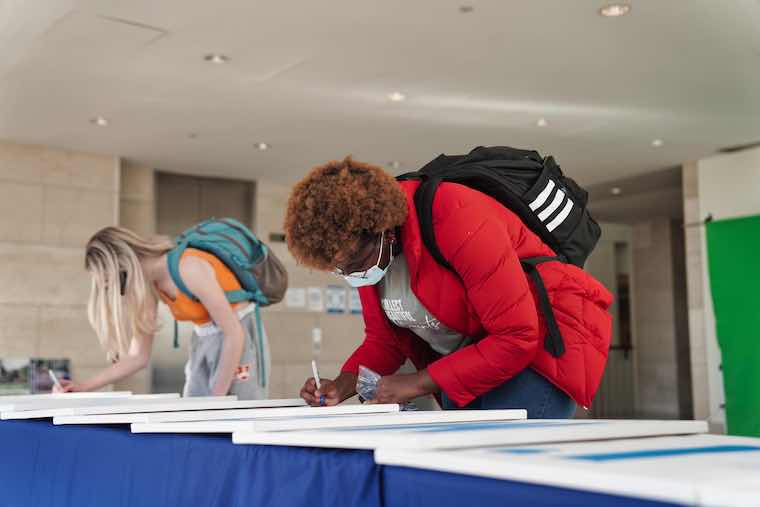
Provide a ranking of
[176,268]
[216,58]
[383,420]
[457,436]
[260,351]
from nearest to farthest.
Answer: [457,436] < [383,420] < [176,268] < [260,351] < [216,58]

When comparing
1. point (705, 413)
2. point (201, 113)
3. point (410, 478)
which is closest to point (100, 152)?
point (201, 113)

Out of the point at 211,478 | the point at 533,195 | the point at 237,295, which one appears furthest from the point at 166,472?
the point at 237,295

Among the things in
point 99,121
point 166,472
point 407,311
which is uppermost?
point 99,121

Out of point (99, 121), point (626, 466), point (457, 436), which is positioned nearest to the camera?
point (626, 466)

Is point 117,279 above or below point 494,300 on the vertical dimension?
above

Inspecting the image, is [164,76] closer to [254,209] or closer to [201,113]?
[201,113]

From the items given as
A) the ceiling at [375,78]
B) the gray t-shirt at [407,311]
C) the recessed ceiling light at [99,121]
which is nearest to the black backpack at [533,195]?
the gray t-shirt at [407,311]

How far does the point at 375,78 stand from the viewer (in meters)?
5.90

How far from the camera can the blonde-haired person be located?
291 cm

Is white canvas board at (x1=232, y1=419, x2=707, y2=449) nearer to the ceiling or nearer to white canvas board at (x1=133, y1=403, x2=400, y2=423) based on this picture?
white canvas board at (x1=133, y1=403, x2=400, y2=423)

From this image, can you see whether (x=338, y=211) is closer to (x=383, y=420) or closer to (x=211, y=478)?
(x=383, y=420)

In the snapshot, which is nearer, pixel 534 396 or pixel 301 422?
pixel 301 422

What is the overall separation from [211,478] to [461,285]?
0.76 m

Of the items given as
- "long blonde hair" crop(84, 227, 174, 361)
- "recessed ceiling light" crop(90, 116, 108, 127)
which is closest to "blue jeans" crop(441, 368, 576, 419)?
"long blonde hair" crop(84, 227, 174, 361)
